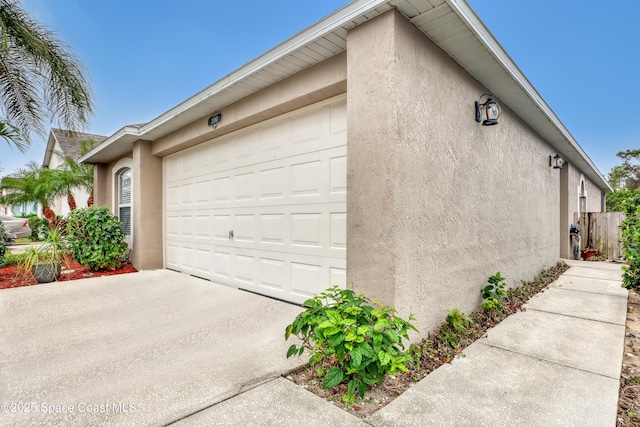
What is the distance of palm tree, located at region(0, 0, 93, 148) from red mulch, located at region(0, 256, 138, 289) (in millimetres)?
2571

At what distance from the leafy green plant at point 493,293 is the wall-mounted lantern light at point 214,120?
4556mm

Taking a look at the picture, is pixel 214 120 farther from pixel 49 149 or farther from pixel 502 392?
pixel 49 149

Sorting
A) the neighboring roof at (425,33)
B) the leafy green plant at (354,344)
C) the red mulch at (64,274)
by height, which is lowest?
the red mulch at (64,274)

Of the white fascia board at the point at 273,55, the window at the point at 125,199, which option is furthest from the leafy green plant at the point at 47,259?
the white fascia board at the point at 273,55

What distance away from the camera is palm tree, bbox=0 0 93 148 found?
16.5ft

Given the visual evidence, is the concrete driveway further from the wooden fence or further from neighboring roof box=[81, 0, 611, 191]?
the wooden fence

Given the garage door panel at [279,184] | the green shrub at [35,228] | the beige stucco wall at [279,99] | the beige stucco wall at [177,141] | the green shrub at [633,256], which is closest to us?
the beige stucco wall at [279,99]

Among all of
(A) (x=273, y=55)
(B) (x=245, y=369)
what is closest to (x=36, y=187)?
(A) (x=273, y=55)

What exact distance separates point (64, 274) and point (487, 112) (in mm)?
7869

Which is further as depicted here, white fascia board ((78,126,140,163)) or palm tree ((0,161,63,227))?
palm tree ((0,161,63,227))

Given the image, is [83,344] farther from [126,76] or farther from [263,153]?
[126,76]

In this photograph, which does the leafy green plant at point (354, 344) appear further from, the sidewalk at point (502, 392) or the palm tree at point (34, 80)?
the palm tree at point (34, 80)

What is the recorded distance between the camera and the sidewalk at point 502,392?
5.91 feet

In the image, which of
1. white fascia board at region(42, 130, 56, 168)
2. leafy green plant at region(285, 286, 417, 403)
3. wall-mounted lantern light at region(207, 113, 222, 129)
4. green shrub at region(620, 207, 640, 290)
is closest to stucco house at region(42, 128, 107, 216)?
white fascia board at region(42, 130, 56, 168)
